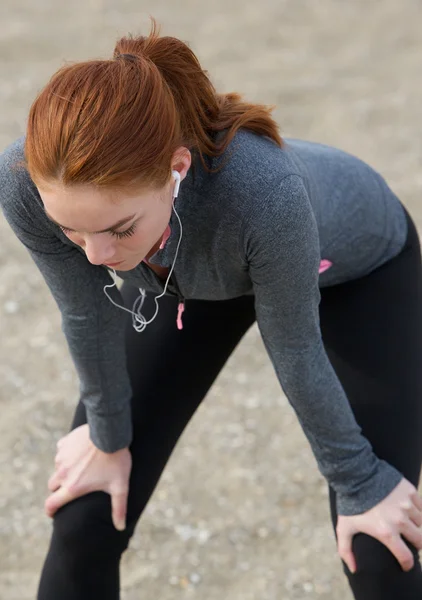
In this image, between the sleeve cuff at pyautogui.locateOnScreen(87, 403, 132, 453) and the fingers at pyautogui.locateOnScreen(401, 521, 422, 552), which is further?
the sleeve cuff at pyautogui.locateOnScreen(87, 403, 132, 453)

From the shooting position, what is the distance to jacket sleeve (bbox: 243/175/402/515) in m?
1.67

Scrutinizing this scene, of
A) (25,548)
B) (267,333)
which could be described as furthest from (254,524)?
(267,333)

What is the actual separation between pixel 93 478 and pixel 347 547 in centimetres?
59

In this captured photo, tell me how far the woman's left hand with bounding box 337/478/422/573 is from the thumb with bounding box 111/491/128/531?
484 mm

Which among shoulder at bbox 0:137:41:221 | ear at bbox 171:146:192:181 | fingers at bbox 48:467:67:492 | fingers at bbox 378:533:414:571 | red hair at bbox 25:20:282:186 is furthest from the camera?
fingers at bbox 48:467:67:492

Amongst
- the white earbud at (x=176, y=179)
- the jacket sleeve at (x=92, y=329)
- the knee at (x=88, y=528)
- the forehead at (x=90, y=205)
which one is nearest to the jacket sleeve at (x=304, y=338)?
the white earbud at (x=176, y=179)

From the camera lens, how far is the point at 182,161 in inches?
63.5

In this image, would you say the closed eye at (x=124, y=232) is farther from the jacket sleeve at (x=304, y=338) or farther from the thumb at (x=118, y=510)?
the thumb at (x=118, y=510)

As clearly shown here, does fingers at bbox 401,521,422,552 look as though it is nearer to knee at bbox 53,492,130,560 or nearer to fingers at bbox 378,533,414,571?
fingers at bbox 378,533,414,571

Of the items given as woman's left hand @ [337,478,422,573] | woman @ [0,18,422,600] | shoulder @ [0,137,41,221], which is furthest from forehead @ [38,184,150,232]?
woman's left hand @ [337,478,422,573]

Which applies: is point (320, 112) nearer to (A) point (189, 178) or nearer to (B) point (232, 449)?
(B) point (232, 449)

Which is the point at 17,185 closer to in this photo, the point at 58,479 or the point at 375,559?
the point at 58,479

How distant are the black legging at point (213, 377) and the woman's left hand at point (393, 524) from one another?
0.02 m

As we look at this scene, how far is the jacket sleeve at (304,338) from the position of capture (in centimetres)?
167
